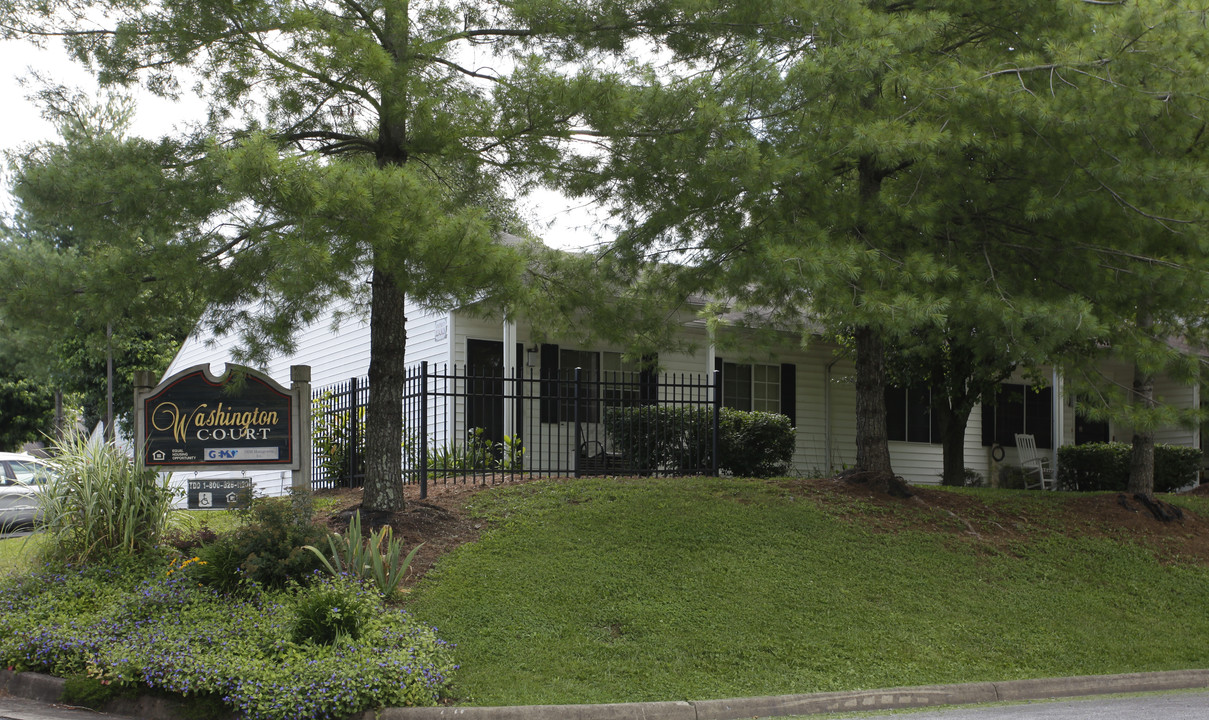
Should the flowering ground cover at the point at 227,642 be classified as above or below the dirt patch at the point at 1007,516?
below

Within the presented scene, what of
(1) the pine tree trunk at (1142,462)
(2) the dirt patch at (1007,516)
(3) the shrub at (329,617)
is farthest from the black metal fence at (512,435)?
(1) the pine tree trunk at (1142,462)

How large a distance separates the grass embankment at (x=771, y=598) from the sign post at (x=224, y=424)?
200 cm

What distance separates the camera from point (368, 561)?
839 cm

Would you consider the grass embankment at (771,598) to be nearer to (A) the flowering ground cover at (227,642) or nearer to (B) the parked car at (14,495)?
(A) the flowering ground cover at (227,642)

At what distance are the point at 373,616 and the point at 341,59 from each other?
15.0 feet

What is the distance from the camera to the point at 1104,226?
33.1 ft

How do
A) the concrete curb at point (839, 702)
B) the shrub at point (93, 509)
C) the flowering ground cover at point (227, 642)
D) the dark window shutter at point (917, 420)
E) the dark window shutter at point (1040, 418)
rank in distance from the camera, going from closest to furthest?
the flowering ground cover at point (227, 642) < the concrete curb at point (839, 702) < the shrub at point (93, 509) < the dark window shutter at point (917, 420) < the dark window shutter at point (1040, 418)

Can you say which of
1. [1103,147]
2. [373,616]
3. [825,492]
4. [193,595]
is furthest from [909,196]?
[193,595]

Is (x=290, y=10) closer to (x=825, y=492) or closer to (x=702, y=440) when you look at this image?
(x=825, y=492)

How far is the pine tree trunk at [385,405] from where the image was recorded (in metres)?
10.0

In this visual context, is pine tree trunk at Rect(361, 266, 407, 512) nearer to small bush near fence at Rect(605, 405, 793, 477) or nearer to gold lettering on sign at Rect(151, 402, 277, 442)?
gold lettering on sign at Rect(151, 402, 277, 442)

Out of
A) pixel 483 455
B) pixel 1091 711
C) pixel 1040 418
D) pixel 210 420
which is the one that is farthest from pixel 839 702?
pixel 1040 418

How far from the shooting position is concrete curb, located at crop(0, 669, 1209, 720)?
653 centimetres

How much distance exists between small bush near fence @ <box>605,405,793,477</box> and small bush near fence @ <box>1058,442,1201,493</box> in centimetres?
723
